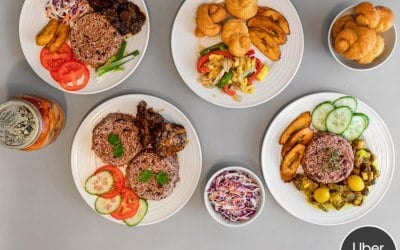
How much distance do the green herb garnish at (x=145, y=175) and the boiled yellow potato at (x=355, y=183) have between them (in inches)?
49.1

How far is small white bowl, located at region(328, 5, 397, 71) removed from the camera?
271 centimetres

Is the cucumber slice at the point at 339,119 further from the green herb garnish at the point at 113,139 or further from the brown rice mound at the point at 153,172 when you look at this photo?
the green herb garnish at the point at 113,139

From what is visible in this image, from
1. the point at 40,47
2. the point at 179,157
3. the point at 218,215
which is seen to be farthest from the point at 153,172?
the point at 40,47

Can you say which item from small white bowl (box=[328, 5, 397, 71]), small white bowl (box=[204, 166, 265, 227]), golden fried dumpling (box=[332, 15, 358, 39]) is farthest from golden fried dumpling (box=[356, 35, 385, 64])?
small white bowl (box=[204, 166, 265, 227])

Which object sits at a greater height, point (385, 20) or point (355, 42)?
point (385, 20)

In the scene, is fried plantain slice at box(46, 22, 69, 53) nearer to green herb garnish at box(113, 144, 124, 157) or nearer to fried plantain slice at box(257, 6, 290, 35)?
green herb garnish at box(113, 144, 124, 157)

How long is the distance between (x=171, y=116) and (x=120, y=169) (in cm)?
47

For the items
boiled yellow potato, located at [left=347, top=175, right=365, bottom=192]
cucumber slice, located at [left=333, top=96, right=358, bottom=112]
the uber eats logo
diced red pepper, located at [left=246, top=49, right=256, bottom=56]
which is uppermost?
diced red pepper, located at [left=246, top=49, right=256, bottom=56]

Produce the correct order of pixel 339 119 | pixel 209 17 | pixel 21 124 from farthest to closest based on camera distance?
pixel 339 119, pixel 209 17, pixel 21 124

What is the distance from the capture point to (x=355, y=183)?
281 cm

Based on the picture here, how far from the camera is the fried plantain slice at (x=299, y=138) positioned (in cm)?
283

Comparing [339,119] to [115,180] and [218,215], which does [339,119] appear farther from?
[115,180]

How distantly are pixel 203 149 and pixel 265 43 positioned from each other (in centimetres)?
78

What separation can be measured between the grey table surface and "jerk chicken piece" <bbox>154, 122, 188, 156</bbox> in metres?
0.20
